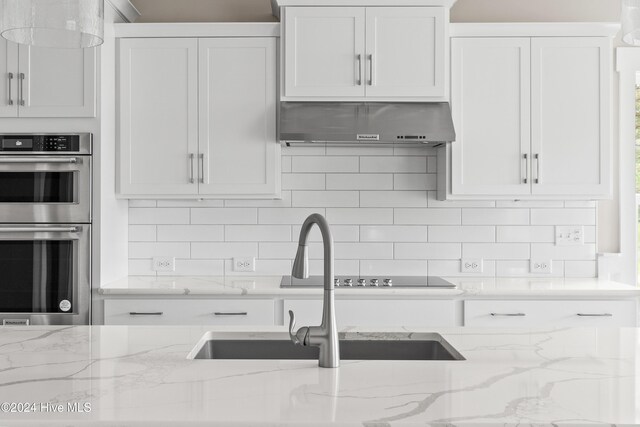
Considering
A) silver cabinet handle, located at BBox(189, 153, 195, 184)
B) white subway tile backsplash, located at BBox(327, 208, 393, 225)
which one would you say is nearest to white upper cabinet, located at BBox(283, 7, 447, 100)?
silver cabinet handle, located at BBox(189, 153, 195, 184)

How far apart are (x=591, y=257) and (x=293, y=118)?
198cm

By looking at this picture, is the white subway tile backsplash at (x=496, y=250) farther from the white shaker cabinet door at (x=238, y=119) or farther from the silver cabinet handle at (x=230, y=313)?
the silver cabinet handle at (x=230, y=313)

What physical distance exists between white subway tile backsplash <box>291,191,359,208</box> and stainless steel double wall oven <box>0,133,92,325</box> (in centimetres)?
120

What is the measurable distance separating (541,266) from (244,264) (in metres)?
1.78

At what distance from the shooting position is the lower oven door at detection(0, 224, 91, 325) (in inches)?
123

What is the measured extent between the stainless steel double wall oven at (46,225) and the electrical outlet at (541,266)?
251cm

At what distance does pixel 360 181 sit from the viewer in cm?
375

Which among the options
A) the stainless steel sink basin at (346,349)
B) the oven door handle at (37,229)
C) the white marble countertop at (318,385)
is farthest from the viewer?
the oven door handle at (37,229)

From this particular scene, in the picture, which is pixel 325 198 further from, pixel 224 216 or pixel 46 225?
pixel 46 225

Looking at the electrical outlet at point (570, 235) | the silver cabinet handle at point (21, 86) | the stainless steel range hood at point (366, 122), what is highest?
the silver cabinet handle at point (21, 86)

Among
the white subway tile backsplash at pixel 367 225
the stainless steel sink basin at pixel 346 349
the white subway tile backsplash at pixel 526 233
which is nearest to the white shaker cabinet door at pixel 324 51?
the white subway tile backsplash at pixel 367 225

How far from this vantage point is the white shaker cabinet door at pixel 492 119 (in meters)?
3.38

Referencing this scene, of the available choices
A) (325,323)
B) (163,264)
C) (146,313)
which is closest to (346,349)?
(325,323)

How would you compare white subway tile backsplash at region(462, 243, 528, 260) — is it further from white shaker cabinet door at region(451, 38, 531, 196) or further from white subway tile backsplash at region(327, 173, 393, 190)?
white subway tile backsplash at region(327, 173, 393, 190)
